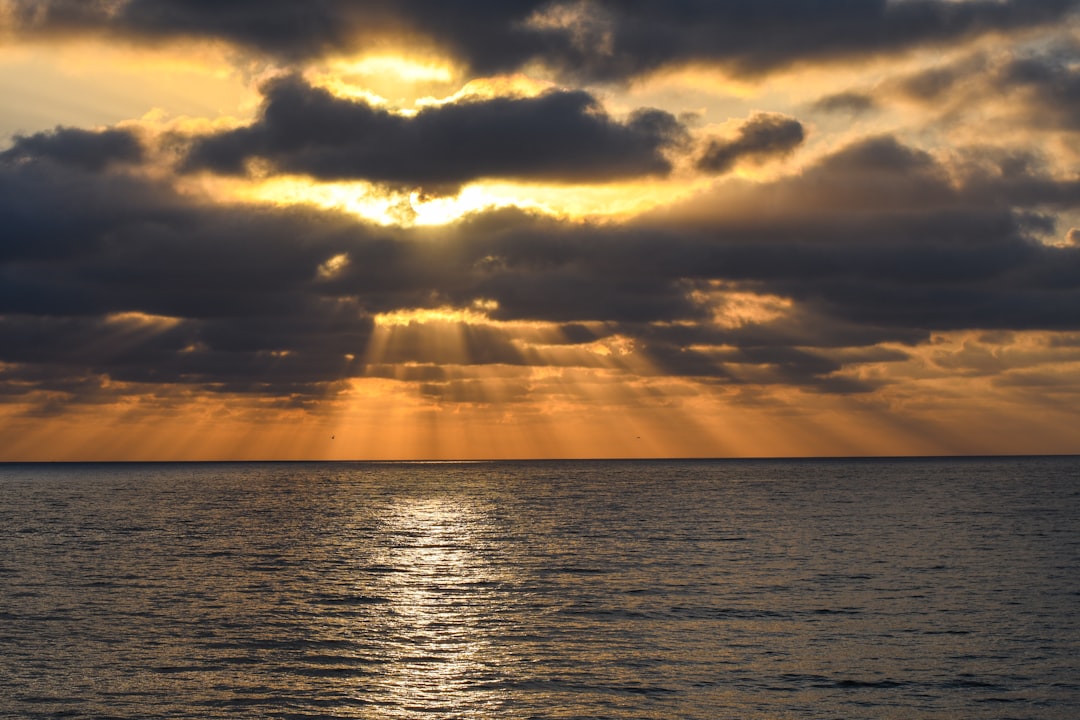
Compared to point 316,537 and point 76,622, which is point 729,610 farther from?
point 316,537

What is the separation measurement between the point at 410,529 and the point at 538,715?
294 ft

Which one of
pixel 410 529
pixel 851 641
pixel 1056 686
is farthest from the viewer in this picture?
pixel 410 529

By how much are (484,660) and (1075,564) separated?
54164mm

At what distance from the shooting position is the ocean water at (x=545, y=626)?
129 ft

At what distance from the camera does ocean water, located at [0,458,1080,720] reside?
129 ft

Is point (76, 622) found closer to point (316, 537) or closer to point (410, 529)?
point (316, 537)

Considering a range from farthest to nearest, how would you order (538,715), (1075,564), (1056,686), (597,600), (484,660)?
1. (1075,564)
2. (597,600)
3. (484,660)
4. (1056,686)
5. (538,715)

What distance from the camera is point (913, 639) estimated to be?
50.0 m

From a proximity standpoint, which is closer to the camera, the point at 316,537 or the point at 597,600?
the point at 597,600

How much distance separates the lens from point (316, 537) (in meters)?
112

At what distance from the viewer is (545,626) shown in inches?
2120

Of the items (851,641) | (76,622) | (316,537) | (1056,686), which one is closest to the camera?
(1056,686)

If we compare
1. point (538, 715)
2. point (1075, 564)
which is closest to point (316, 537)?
point (1075, 564)

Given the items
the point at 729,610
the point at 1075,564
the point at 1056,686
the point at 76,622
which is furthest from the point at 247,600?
the point at 1075,564
